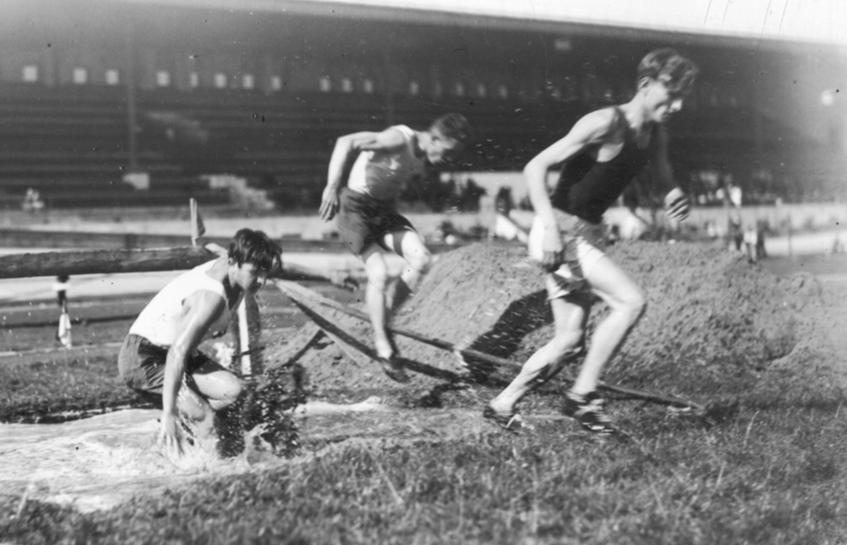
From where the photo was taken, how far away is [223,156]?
22234 mm

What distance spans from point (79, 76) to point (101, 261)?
17.3 m

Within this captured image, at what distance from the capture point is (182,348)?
4652 millimetres

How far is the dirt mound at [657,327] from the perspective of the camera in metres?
6.94

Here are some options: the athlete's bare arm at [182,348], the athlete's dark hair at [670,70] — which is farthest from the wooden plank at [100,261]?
the athlete's dark hair at [670,70]

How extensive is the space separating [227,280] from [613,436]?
6.62 feet

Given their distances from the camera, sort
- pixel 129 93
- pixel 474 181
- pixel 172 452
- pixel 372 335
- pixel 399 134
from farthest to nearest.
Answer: pixel 129 93
pixel 474 181
pixel 372 335
pixel 399 134
pixel 172 452

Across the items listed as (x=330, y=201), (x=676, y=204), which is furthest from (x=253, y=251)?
(x=676, y=204)

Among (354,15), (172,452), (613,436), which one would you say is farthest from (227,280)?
(354,15)

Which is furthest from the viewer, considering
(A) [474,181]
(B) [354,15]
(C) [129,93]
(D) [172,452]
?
(C) [129,93]

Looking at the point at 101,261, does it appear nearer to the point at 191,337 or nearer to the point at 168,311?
the point at 168,311

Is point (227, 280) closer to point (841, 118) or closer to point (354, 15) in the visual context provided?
point (841, 118)

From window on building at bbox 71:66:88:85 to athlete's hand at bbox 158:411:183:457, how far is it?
19202 mm

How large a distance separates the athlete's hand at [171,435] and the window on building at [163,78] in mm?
18223

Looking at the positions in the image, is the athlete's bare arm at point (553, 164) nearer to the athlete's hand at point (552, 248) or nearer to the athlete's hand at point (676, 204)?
the athlete's hand at point (552, 248)
